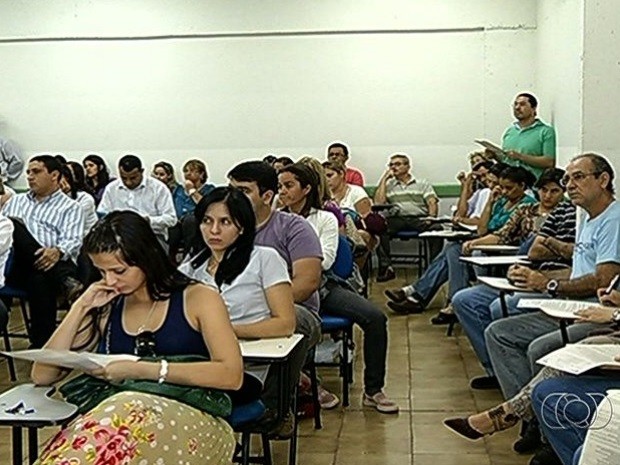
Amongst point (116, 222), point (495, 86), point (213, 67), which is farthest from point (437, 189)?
point (116, 222)

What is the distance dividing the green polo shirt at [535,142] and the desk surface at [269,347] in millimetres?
4387

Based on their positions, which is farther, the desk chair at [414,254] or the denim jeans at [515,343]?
the desk chair at [414,254]

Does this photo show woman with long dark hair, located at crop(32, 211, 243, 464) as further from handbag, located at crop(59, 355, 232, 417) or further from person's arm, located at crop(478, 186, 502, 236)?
person's arm, located at crop(478, 186, 502, 236)

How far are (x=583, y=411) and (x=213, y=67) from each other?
6.81 metres

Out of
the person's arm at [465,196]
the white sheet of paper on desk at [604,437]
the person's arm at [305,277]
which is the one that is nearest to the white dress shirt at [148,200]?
the person's arm at [465,196]

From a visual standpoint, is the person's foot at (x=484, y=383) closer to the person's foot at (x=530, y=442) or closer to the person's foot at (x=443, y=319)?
the person's foot at (x=530, y=442)

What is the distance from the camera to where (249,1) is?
8719mm

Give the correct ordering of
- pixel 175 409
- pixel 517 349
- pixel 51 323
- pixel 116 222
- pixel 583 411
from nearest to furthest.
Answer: pixel 175 409, pixel 116 222, pixel 583 411, pixel 517 349, pixel 51 323

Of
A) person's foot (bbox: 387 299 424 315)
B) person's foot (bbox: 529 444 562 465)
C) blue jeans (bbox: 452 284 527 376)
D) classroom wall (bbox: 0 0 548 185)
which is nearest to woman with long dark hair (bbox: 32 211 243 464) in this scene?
person's foot (bbox: 529 444 562 465)

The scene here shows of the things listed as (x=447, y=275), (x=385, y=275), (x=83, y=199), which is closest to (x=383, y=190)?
(x=385, y=275)

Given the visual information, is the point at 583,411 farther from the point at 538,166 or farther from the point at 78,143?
the point at 78,143

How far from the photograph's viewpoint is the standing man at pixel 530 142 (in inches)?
268

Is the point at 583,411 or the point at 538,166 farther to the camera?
the point at 538,166

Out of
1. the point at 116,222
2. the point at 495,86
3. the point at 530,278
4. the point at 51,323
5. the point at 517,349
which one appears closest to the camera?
the point at 116,222
